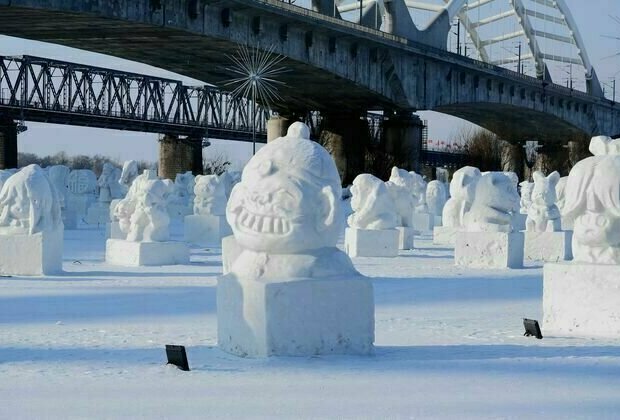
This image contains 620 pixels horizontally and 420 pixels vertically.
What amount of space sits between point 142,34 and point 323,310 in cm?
2961

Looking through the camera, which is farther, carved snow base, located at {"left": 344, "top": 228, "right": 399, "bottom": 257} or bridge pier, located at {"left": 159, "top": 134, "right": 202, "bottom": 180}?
bridge pier, located at {"left": 159, "top": 134, "right": 202, "bottom": 180}

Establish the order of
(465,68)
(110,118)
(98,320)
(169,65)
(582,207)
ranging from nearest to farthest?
1. (582,207)
2. (98,320)
3. (169,65)
4. (465,68)
5. (110,118)

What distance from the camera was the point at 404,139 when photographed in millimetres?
54219

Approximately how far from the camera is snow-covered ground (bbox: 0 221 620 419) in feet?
22.1

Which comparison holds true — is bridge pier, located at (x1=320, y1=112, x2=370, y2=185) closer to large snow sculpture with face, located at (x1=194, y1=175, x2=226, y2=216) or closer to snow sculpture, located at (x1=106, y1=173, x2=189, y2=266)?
large snow sculpture with face, located at (x1=194, y1=175, x2=226, y2=216)

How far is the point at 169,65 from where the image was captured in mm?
44719

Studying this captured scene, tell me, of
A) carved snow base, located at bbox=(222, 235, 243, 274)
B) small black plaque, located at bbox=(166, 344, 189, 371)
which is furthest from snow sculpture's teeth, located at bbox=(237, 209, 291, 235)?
carved snow base, located at bbox=(222, 235, 243, 274)

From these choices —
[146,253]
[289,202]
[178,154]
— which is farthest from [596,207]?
[178,154]

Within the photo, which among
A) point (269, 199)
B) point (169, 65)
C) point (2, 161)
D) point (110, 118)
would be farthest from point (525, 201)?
point (110, 118)

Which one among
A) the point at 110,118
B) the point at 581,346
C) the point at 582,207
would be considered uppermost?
the point at 110,118

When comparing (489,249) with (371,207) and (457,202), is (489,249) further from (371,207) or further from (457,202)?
(457,202)

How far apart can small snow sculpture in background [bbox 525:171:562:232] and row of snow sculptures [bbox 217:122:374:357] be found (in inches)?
505

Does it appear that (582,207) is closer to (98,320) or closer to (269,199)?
(269,199)

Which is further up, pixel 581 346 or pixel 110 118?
pixel 110 118
